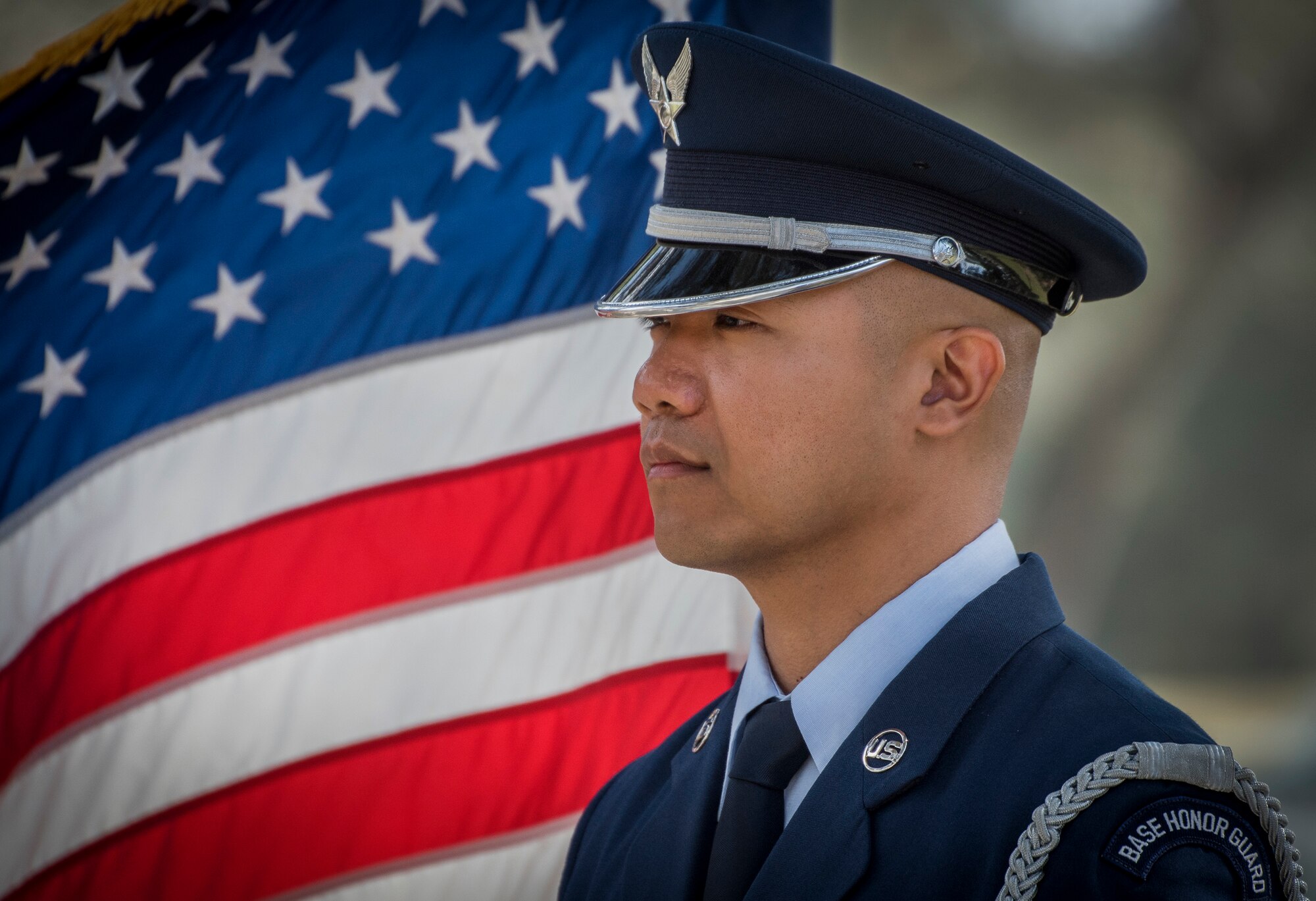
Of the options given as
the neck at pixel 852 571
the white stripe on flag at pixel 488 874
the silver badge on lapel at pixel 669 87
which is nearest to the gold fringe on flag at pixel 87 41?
the silver badge on lapel at pixel 669 87

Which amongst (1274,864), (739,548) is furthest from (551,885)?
(1274,864)

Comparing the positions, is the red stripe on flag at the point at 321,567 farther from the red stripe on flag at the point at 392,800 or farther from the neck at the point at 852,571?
the neck at the point at 852,571

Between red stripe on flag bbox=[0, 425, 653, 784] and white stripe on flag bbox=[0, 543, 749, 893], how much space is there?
0.14ft

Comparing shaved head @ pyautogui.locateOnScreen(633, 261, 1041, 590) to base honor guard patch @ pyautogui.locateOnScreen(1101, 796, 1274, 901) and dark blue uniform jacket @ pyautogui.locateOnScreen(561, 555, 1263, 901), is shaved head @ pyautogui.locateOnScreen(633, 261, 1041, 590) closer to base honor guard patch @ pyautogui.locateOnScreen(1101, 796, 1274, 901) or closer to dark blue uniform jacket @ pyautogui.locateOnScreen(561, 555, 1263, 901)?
dark blue uniform jacket @ pyautogui.locateOnScreen(561, 555, 1263, 901)

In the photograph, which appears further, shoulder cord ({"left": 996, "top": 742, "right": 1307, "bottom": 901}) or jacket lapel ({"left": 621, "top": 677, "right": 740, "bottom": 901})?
jacket lapel ({"left": 621, "top": 677, "right": 740, "bottom": 901})

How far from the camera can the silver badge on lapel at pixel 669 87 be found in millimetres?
1431

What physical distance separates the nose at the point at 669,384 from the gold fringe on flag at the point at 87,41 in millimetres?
1631

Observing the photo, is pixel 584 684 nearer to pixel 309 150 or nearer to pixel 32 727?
pixel 32 727

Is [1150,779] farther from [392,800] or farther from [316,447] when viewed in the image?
[316,447]

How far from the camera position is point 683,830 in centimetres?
141

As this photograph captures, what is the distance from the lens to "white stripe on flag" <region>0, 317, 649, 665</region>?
2.31m

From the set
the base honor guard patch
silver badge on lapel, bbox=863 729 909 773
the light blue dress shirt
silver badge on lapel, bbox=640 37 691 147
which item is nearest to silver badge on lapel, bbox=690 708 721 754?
the light blue dress shirt

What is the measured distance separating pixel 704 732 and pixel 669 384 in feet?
1.60

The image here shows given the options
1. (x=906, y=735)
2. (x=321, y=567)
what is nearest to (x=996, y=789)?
(x=906, y=735)
